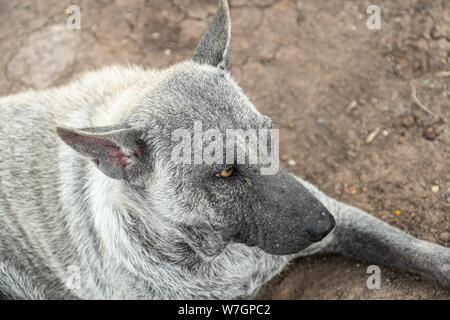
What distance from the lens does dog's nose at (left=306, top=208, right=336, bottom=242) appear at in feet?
11.2

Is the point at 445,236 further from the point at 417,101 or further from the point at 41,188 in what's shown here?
the point at 41,188

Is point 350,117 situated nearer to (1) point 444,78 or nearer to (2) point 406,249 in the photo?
(1) point 444,78

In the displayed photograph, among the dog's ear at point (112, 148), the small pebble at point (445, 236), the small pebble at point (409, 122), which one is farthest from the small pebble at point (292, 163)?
the dog's ear at point (112, 148)

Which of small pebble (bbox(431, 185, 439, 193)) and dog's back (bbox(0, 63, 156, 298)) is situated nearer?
dog's back (bbox(0, 63, 156, 298))

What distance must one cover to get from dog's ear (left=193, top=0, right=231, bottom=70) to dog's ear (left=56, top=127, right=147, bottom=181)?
0.82 meters

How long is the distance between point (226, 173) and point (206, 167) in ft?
0.42

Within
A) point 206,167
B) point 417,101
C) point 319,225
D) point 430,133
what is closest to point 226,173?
point 206,167

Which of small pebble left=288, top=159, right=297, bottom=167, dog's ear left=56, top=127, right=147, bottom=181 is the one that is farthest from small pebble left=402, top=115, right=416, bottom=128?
dog's ear left=56, top=127, right=147, bottom=181

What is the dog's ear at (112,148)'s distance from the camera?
3195 millimetres

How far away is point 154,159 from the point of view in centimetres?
360

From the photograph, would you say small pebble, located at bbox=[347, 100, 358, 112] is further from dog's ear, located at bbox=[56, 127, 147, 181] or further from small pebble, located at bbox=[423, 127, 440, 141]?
dog's ear, located at bbox=[56, 127, 147, 181]

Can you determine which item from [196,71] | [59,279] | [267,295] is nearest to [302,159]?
[267,295]

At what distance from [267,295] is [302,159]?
1.35 m

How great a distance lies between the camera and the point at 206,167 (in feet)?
11.3
